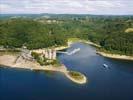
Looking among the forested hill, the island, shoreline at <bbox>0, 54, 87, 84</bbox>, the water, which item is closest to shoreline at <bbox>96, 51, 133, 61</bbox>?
the forested hill

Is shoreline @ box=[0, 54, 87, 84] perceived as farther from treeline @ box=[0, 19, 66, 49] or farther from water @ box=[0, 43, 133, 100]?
treeline @ box=[0, 19, 66, 49]

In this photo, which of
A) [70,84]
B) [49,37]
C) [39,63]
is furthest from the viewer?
[49,37]

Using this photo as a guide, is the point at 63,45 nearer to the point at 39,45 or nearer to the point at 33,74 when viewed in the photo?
the point at 39,45

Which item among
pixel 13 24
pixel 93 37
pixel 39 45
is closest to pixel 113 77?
pixel 39 45

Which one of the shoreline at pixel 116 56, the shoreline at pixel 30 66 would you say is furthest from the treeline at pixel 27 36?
the shoreline at pixel 30 66

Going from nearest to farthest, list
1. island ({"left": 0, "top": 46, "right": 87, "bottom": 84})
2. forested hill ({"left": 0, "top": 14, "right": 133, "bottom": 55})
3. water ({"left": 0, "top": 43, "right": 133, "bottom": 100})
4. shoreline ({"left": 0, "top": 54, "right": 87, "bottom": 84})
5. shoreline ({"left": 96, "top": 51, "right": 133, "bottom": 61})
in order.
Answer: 1. water ({"left": 0, "top": 43, "right": 133, "bottom": 100})
2. island ({"left": 0, "top": 46, "right": 87, "bottom": 84})
3. shoreline ({"left": 0, "top": 54, "right": 87, "bottom": 84})
4. shoreline ({"left": 96, "top": 51, "right": 133, "bottom": 61})
5. forested hill ({"left": 0, "top": 14, "right": 133, "bottom": 55})

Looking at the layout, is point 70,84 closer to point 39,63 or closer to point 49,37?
point 39,63

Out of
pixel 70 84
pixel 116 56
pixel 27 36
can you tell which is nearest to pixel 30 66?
pixel 70 84

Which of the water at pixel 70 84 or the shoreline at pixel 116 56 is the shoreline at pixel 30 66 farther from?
the shoreline at pixel 116 56

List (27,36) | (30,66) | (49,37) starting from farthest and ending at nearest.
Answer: (49,37), (27,36), (30,66)
